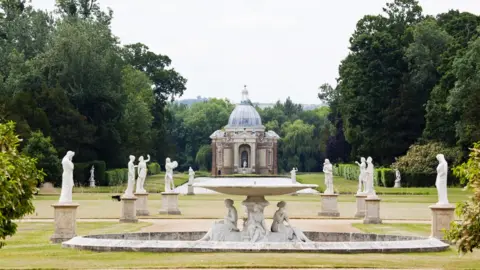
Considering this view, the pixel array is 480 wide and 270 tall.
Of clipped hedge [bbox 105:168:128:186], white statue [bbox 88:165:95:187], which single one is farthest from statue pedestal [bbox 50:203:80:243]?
clipped hedge [bbox 105:168:128:186]

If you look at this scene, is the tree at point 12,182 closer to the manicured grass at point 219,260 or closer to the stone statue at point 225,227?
the manicured grass at point 219,260

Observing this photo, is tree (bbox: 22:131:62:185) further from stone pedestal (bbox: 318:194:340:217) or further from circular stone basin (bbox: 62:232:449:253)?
circular stone basin (bbox: 62:232:449:253)

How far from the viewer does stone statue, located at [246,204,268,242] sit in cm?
2611

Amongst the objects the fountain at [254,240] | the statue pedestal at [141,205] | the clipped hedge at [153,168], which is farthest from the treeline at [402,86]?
the fountain at [254,240]

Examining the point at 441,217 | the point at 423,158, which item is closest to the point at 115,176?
the point at 423,158

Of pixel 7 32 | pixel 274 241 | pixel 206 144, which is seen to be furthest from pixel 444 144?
pixel 206 144

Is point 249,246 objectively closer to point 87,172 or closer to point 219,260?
point 219,260

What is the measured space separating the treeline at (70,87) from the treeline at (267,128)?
3520 cm

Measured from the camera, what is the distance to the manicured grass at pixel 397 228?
104 feet

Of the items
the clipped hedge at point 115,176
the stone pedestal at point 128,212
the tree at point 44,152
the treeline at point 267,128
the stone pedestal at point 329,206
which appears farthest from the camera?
the treeline at point 267,128

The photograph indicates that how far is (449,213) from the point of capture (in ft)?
91.3

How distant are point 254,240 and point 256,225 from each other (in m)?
0.53

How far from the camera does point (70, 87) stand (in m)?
82.6

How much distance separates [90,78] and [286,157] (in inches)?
2794
